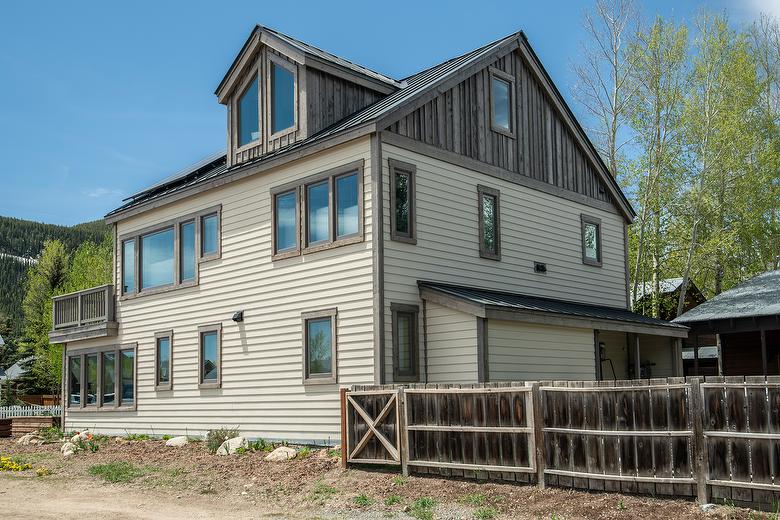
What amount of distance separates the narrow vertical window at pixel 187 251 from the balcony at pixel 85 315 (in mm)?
3579

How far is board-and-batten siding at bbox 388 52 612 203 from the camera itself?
18.8m

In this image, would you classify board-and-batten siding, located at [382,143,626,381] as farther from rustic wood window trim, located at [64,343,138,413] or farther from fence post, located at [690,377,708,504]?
rustic wood window trim, located at [64,343,138,413]

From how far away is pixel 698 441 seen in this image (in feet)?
34.4

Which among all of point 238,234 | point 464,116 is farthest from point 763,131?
point 238,234

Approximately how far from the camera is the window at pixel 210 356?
20.5 meters

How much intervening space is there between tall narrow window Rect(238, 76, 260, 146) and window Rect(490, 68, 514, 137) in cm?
574

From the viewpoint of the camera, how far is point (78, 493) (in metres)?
14.5

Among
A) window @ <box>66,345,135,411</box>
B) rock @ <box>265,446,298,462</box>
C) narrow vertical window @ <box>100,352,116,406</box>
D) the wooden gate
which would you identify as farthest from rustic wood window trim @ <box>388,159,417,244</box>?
narrow vertical window @ <box>100,352,116,406</box>

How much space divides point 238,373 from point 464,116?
7.93 metres

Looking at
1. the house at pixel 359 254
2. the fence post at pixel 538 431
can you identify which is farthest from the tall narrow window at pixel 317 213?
the fence post at pixel 538 431

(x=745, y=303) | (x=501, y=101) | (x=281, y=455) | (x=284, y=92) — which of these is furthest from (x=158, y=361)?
(x=745, y=303)

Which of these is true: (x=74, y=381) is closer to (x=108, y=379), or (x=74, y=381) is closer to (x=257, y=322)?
(x=108, y=379)

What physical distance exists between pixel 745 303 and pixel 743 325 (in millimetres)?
1320

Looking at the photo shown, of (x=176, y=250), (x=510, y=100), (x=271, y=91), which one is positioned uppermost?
(x=271, y=91)
